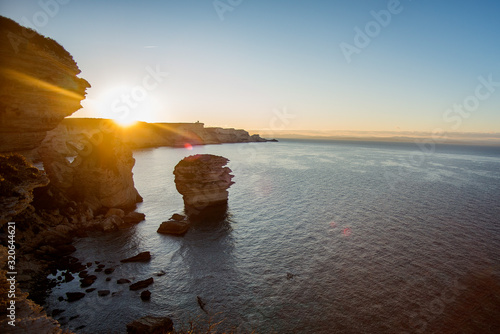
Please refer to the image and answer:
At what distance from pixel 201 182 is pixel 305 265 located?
20.8 metres

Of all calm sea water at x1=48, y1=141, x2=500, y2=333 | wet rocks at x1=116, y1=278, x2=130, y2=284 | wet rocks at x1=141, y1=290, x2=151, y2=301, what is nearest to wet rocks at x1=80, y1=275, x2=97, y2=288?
calm sea water at x1=48, y1=141, x2=500, y2=333

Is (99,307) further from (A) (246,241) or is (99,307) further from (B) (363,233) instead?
(B) (363,233)

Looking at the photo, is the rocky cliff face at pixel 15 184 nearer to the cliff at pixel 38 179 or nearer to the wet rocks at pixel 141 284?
the cliff at pixel 38 179

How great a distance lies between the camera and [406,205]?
40312 millimetres

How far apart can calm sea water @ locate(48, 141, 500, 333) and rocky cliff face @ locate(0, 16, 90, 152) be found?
12.7 metres

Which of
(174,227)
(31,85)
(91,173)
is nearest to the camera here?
(31,85)

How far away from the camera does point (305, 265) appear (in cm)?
2241

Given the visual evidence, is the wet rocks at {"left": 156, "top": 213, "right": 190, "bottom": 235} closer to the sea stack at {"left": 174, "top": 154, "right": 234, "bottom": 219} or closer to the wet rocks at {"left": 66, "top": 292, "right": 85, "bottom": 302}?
the sea stack at {"left": 174, "top": 154, "right": 234, "bottom": 219}

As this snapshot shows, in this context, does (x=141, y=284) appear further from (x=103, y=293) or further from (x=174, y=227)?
(x=174, y=227)

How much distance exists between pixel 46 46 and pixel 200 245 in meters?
23.2

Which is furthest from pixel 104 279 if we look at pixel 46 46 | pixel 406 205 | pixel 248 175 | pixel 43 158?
pixel 248 175

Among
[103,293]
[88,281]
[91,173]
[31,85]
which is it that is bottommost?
[103,293]

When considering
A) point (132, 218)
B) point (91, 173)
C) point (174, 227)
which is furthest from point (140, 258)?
point (91, 173)

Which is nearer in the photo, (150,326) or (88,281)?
(150,326)
